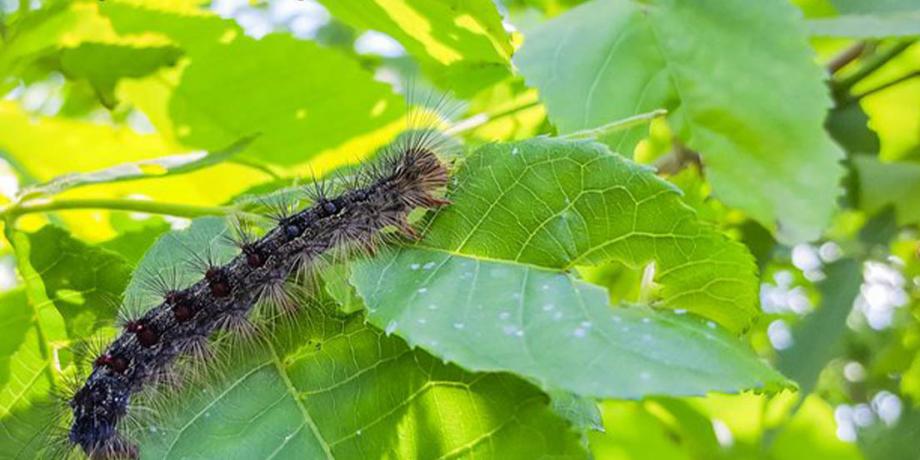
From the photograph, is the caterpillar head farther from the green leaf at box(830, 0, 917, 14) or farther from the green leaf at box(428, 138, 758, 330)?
the green leaf at box(830, 0, 917, 14)

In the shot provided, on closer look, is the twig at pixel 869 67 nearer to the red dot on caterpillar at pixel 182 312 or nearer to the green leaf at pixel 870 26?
the green leaf at pixel 870 26

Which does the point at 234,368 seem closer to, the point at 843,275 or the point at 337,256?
the point at 337,256

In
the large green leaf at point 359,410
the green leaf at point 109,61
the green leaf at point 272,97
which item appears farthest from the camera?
the green leaf at point 272,97

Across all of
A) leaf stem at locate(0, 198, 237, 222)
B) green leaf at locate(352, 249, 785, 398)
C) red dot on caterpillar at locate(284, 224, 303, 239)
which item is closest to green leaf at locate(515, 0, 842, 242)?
green leaf at locate(352, 249, 785, 398)

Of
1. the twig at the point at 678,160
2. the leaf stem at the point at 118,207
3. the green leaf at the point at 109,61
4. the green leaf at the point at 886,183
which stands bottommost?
the green leaf at the point at 886,183

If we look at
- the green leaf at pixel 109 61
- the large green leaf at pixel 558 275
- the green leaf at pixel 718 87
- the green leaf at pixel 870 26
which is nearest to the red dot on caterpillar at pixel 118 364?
the large green leaf at pixel 558 275

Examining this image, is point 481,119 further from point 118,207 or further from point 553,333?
point 553,333

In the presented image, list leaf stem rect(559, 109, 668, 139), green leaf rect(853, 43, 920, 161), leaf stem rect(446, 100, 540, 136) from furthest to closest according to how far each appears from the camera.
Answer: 1. green leaf rect(853, 43, 920, 161)
2. leaf stem rect(446, 100, 540, 136)
3. leaf stem rect(559, 109, 668, 139)
